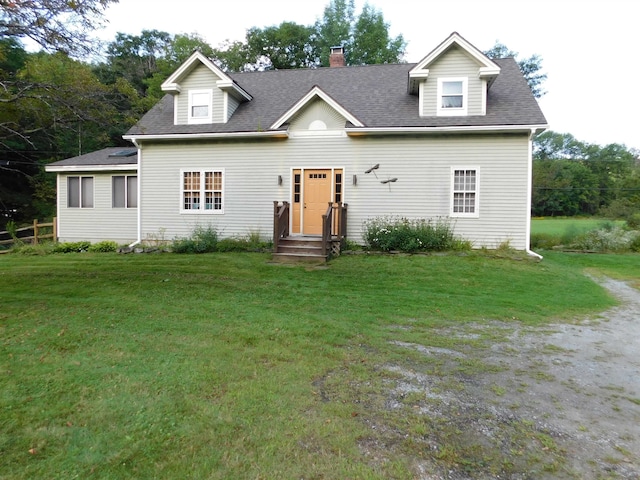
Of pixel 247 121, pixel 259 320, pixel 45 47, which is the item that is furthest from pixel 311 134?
pixel 259 320

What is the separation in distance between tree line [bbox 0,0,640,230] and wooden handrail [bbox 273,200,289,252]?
4265 millimetres

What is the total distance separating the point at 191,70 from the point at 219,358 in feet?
40.2

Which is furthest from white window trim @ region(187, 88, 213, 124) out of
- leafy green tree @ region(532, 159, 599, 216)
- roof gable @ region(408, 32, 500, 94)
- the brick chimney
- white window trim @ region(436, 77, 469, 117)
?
leafy green tree @ region(532, 159, 599, 216)

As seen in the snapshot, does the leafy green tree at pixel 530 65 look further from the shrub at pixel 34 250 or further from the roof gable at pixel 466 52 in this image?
the shrub at pixel 34 250

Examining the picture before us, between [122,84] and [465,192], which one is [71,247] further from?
[465,192]

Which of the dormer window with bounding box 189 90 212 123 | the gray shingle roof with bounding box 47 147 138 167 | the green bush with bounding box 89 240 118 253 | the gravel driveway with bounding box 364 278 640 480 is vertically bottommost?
the gravel driveway with bounding box 364 278 640 480

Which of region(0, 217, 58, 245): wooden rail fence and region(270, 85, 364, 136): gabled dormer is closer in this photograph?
region(270, 85, 364, 136): gabled dormer

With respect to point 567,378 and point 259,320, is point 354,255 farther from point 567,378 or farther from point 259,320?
point 567,378

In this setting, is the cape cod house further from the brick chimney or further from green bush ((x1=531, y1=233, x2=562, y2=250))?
green bush ((x1=531, y1=233, x2=562, y2=250))

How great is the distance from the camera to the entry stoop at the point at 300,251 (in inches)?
425

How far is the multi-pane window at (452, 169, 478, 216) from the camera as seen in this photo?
39.6 feet

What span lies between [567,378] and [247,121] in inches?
473

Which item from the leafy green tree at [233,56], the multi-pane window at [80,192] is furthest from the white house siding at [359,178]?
the leafy green tree at [233,56]

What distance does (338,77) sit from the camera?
15.5 meters
